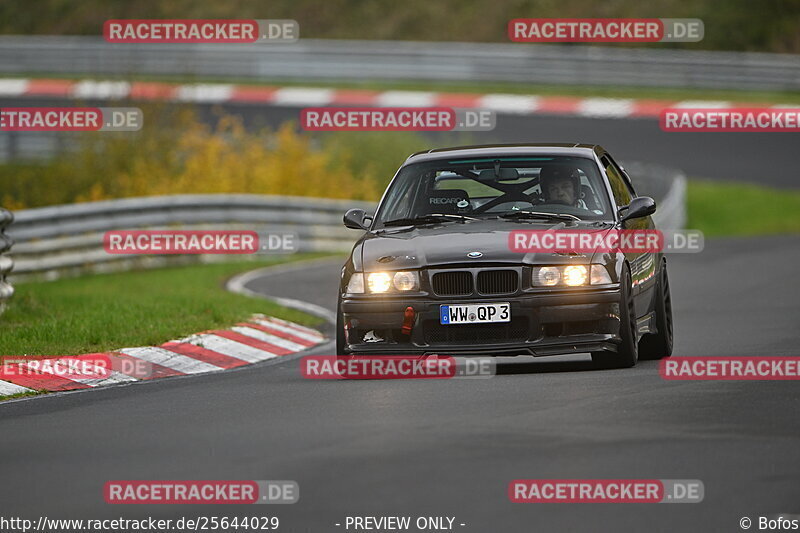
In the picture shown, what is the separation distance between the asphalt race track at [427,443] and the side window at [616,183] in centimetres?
133

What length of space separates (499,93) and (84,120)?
16591mm

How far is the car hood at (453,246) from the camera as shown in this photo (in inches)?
436

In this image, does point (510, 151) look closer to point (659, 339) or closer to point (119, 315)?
point (659, 339)

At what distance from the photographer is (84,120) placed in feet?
89.6

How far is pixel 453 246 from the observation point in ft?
36.9

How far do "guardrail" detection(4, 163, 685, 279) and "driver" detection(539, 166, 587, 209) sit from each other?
11651 millimetres

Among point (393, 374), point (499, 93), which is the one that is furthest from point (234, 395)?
point (499, 93)

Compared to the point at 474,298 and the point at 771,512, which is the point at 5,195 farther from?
the point at 771,512

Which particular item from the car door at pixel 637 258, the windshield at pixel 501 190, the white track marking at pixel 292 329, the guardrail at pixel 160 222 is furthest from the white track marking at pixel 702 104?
the windshield at pixel 501 190

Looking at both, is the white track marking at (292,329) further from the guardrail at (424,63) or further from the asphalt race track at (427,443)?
the guardrail at (424,63)

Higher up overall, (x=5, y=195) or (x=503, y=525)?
(x=5, y=195)

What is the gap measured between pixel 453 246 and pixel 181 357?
3.23 meters

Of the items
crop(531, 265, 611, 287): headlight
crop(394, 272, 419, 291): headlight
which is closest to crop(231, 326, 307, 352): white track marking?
crop(394, 272, 419, 291): headlight

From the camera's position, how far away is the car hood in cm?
1107
